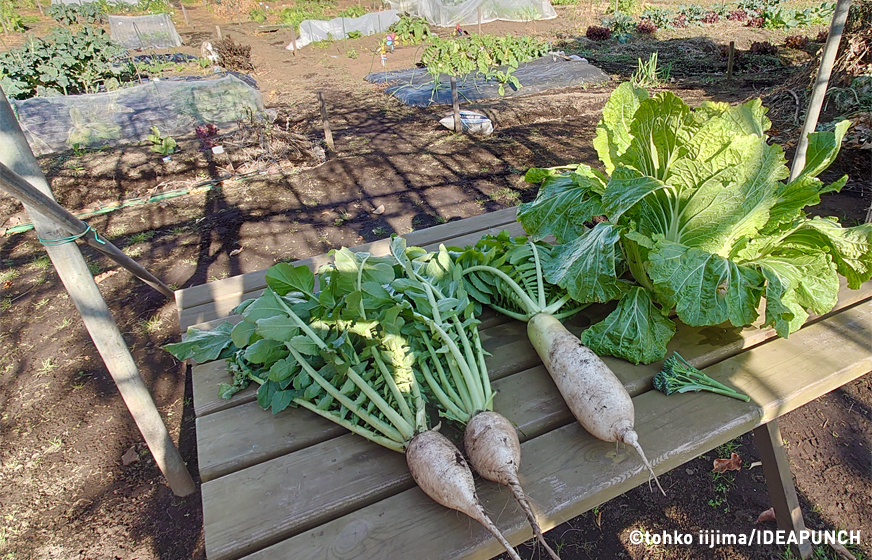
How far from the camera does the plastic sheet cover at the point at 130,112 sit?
6797 millimetres

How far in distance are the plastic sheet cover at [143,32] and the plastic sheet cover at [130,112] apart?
439 inches

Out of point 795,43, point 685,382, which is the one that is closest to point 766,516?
point 685,382

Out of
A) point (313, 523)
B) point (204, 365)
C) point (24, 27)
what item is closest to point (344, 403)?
point (313, 523)

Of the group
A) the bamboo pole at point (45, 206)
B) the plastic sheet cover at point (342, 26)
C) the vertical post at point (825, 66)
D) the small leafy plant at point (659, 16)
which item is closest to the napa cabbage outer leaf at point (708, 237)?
the vertical post at point (825, 66)

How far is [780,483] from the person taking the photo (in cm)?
199

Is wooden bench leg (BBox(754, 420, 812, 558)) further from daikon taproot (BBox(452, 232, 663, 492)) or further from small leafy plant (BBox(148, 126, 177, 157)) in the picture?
small leafy plant (BBox(148, 126, 177, 157))

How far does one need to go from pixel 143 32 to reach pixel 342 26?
259 inches

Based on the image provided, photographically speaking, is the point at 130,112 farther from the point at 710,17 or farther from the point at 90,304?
the point at 710,17

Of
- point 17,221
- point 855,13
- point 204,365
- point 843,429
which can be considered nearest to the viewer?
point 204,365

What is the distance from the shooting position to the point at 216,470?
1.41m

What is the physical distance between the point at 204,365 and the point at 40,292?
326 centimetres

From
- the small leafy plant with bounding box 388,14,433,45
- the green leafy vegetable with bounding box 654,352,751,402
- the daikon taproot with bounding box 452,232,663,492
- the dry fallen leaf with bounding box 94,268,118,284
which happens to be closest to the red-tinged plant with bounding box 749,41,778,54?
the small leafy plant with bounding box 388,14,433,45

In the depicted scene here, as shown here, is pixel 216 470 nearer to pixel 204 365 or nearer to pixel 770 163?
pixel 204 365

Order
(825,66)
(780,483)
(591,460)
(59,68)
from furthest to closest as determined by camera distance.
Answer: (59,68)
(825,66)
(780,483)
(591,460)
